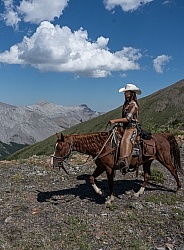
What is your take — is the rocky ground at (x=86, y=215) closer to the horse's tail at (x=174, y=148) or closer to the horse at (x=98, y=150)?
the horse at (x=98, y=150)

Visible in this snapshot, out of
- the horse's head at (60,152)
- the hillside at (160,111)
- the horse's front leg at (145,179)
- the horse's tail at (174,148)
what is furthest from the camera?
the hillside at (160,111)

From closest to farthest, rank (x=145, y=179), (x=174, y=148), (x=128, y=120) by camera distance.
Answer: (x=128, y=120)
(x=145, y=179)
(x=174, y=148)

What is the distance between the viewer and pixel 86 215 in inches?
335

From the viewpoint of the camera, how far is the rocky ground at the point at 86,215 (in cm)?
715

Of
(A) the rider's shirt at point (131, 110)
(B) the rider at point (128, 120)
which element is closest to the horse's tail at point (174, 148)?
(B) the rider at point (128, 120)

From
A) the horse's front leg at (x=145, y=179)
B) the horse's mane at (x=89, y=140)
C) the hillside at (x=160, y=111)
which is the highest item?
the hillside at (x=160, y=111)

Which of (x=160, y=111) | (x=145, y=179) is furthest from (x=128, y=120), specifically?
(x=160, y=111)

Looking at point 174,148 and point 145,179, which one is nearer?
point 145,179

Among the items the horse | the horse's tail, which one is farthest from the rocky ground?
the horse's tail

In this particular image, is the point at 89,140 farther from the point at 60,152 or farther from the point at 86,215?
the point at 86,215

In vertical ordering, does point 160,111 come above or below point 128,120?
above

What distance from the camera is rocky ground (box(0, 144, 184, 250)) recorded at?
7.15 m

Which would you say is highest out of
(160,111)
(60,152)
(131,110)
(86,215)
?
(160,111)

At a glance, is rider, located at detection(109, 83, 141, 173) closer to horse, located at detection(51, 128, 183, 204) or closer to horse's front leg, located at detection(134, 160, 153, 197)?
horse, located at detection(51, 128, 183, 204)
